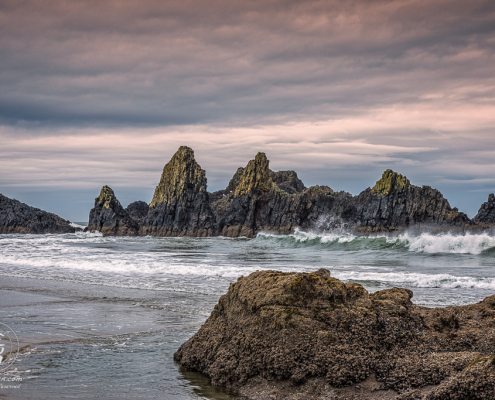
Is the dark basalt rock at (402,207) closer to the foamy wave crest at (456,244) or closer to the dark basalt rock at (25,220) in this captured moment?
the foamy wave crest at (456,244)

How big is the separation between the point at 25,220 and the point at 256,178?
4785 centimetres

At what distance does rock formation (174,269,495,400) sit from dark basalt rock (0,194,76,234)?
→ 90061 mm

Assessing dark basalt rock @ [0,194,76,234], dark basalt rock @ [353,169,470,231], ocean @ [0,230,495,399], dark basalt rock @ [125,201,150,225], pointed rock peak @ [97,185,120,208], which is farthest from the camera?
dark basalt rock @ [125,201,150,225]

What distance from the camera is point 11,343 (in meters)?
5.14

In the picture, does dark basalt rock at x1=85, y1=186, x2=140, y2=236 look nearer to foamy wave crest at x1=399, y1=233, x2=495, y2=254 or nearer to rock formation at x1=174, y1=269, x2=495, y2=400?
foamy wave crest at x1=399, y1=233, x2=495, y2=254

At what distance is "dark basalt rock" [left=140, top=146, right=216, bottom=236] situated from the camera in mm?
85125

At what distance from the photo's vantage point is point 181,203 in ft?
292

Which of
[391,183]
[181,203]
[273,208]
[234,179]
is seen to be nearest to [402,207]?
[391,183]

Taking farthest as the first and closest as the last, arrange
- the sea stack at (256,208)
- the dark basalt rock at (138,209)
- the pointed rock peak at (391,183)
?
the dark basalt rock at (138,209) < the sea stack at (256,208) < the pointed rock peak at (391,183)

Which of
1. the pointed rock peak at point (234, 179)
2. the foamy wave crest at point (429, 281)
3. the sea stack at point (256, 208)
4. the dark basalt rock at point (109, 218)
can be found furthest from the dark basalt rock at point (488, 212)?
the pointed rock peak at point (234, 179)

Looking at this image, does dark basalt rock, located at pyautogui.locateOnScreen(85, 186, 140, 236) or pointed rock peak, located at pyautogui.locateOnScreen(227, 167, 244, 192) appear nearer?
dark basalt rock, located at pyautogui.locateOnScreen(85, 186, 140, 236)

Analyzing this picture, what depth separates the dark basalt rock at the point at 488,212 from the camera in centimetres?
6650

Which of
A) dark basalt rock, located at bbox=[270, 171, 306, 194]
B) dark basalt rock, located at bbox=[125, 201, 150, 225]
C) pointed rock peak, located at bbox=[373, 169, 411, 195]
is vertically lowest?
dark basalt rock, located at bbox=[125, 201, 150, 225]

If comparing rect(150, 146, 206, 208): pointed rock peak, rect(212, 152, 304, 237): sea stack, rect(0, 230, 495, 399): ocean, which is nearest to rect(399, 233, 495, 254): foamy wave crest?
rect(0, 230, 495, 399): ocean
